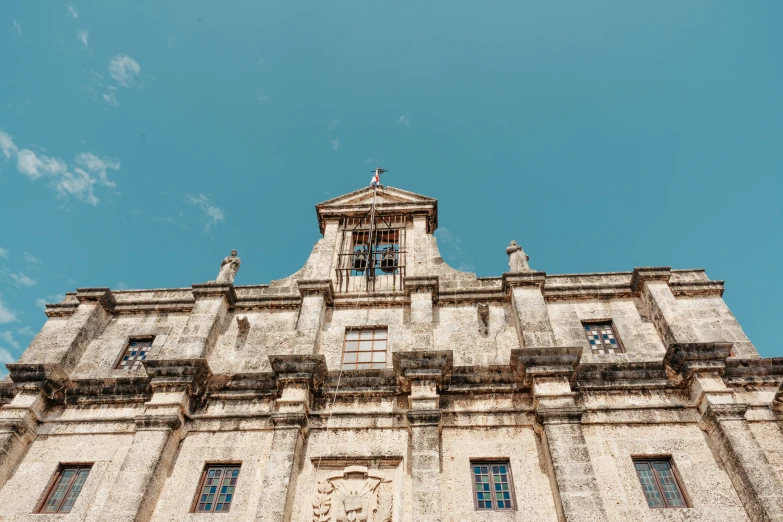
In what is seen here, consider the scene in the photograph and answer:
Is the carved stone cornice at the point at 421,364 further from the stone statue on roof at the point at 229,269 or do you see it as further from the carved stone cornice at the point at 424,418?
the stone statue on roof at the point at 229,269

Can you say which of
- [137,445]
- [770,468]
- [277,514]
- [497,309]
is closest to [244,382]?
[137,445]

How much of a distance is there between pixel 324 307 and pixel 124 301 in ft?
22.7

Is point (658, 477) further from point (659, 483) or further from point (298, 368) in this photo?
point (298, 368)

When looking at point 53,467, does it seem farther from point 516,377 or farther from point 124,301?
point 516,377

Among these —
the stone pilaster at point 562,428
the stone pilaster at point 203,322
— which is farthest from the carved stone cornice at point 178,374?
the stone pilaster at point 562,428

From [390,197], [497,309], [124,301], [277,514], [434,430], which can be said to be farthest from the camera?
[390,197]

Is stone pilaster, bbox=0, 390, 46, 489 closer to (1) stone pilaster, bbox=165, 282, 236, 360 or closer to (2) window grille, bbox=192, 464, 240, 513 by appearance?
(1) stone pilaster, bbox=165, 282, 236, 360

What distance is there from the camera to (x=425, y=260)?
18.9 m

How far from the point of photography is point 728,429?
12.6m

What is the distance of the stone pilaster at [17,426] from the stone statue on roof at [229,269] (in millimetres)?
5976

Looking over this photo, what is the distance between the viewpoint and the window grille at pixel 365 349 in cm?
1577

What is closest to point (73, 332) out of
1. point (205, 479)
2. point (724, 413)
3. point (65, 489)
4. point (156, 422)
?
point (65, 489)

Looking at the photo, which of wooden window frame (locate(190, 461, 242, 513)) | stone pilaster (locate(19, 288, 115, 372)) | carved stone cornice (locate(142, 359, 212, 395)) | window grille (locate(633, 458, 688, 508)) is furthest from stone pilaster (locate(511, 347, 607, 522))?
stone pilaster (locate(19, 288, 115, 372))

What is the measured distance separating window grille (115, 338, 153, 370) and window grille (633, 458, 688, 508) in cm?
1403
